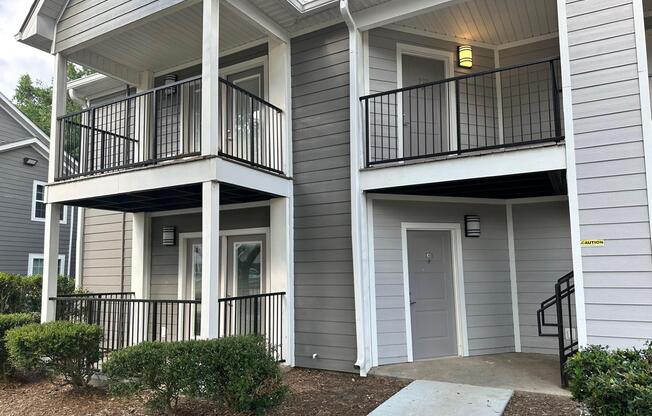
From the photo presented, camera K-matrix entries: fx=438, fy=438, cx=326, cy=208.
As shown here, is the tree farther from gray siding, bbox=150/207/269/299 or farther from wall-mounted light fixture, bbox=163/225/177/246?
wall-mounted light fixture, bbox=163/225/177/246

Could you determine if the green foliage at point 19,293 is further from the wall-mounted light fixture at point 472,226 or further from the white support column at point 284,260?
the wall-mounted light fixture at point 472,226

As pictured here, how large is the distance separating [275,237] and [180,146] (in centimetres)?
278

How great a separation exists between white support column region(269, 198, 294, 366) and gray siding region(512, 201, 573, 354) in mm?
3606

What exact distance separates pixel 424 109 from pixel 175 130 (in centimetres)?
459

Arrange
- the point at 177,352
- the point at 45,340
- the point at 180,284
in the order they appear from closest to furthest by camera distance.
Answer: the point at 177,352 < the point at 45,340 < the point at 180,284

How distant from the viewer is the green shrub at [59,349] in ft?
17.3

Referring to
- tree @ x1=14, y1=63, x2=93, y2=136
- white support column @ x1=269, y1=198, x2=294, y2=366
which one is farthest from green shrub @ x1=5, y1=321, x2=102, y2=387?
tree @ x1=14, y1=63, x2=93, y2=136

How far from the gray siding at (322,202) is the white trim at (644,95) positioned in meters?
3.49

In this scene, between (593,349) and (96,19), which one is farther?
(96,19)

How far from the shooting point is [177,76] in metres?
8.18

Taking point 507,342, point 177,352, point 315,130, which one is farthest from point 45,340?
point 507,342

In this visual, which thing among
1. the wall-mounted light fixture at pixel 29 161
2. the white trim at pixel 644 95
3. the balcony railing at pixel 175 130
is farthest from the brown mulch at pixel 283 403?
the wall-mounted light fixture at pixel 29 161

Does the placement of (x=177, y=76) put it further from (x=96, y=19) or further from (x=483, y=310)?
(x=483, y=310)

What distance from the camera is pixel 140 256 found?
8125mm
